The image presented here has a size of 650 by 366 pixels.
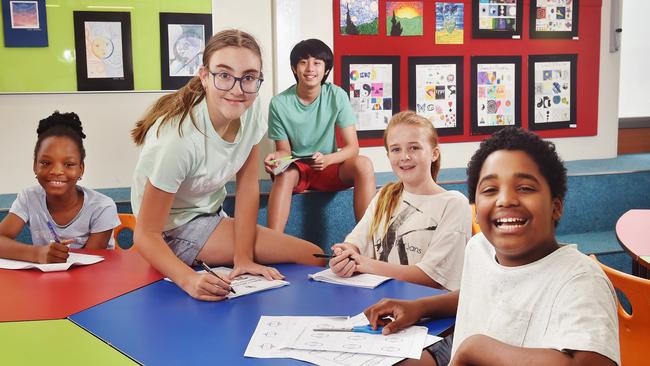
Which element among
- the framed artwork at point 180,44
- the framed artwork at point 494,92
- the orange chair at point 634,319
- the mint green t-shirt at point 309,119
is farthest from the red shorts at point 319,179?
the orange chair at point 634,319

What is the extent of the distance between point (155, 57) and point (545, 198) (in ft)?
10.0

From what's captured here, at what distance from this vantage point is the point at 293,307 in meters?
1.67

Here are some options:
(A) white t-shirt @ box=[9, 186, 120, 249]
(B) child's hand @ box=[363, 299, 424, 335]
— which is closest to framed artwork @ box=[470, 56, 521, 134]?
(A) white t-shirt @ box=[9, 186, 120, 249]

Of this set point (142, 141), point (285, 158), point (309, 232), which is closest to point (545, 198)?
point (142, 141)

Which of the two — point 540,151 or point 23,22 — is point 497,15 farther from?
point 540,151

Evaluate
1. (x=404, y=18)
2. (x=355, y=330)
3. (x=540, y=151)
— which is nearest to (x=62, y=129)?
(x=355, y=330)

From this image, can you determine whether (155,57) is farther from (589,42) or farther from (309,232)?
(589,42)

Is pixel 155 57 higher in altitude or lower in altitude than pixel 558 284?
higher

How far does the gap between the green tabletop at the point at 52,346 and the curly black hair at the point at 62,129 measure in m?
1.22

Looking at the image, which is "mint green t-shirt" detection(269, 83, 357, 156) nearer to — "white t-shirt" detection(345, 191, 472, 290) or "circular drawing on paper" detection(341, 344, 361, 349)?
"white t-shirt" detection(345, 191, 472, 290)

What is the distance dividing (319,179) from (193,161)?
5.41 ft

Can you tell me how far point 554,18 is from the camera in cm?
480

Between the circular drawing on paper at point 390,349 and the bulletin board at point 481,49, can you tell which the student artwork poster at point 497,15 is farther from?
the circular drawing on paper at point 390,349

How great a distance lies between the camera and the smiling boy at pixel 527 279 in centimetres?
115
